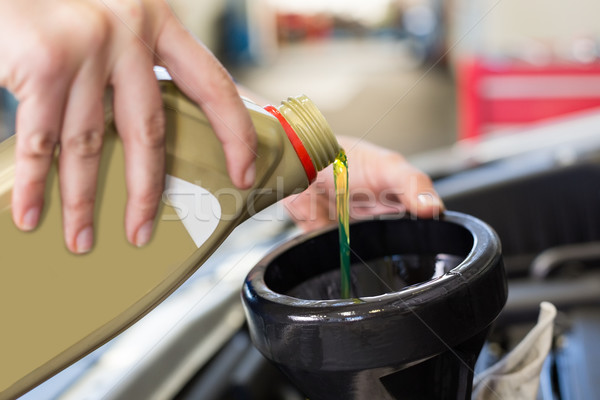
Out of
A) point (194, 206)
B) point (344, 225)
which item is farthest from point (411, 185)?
point (194, 206)

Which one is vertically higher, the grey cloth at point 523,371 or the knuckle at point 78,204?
the knuckle at point 78,204

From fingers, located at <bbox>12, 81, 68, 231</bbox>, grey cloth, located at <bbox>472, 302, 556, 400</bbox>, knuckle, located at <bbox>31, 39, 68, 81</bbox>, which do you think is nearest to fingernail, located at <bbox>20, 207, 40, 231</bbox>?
fingers, located at <bbox>12, 81, 68, 231</bbox>

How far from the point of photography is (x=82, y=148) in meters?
0.39

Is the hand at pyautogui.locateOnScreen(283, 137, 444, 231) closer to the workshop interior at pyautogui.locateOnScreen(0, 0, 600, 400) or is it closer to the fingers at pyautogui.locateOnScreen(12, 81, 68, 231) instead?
the workshop interior at pyautogui.locateOnScreen(0, 0, 600, 400)

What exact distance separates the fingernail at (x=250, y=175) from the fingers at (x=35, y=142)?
0.14 metres

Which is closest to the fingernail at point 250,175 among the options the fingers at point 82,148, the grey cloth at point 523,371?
the fingers at point 82,148

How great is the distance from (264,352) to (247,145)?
0.50ft

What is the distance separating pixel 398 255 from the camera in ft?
1.89

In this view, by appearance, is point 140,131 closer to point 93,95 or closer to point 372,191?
point 93,95

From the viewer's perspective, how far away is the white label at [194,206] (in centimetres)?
47

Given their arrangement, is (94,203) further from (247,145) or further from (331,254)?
(331,254)

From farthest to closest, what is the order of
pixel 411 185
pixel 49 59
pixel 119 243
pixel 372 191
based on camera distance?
1. pixel 372 191
2. pixel 411 185
3. pixel 119 243
4. pixel 49 59

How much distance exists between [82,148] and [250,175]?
0.13m

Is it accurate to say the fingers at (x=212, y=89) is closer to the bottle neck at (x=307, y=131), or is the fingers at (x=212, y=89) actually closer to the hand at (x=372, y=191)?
the bottle neck at (x=307, y=131)
